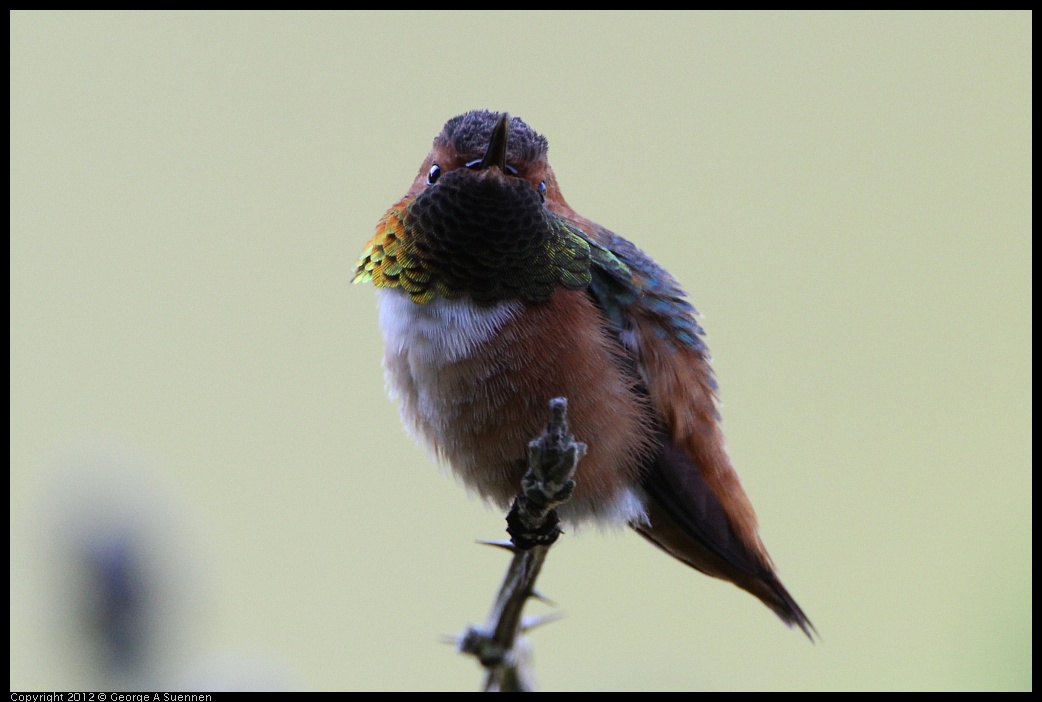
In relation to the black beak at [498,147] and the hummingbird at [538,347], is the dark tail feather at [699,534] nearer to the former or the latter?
the hummingbird at [538,347]

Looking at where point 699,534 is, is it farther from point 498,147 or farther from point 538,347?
point 498,147

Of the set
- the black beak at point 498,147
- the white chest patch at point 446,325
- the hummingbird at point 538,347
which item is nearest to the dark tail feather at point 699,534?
the hummingbird at point 538,347

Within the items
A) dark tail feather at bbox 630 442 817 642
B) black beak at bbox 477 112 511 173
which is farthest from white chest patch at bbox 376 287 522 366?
dark tail feather at bbox 630 442 817 642

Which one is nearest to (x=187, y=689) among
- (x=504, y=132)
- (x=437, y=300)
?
(x=437, y=300)

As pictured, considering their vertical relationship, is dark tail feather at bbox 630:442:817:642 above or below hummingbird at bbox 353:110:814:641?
below

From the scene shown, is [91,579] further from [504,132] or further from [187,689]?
[504,132]

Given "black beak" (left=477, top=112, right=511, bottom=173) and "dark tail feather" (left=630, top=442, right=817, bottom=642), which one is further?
"dark tail feather" (left=630, top=442, right=817, bottom=642)

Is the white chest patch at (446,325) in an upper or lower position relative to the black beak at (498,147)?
lower

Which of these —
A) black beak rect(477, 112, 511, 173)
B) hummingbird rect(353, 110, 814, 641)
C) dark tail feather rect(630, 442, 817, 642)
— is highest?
black beak rect(477, 112, 511, 173)

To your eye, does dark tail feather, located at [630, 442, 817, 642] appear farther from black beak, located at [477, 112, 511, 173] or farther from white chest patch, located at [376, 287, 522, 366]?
black beak, located at [477, 112, 511, 173]
